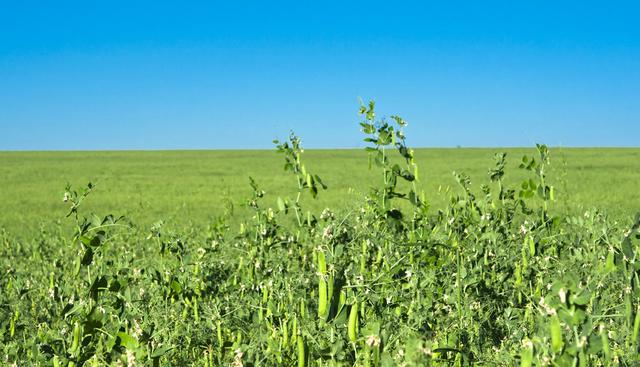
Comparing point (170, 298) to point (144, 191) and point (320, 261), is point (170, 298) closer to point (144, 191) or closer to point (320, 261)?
A: point (320, 261)

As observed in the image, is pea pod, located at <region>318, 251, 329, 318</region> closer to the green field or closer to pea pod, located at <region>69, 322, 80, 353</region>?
the green field

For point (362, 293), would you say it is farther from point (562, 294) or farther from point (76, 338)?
point (76, 338)

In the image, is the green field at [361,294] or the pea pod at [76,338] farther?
the pea pod at [76,338]

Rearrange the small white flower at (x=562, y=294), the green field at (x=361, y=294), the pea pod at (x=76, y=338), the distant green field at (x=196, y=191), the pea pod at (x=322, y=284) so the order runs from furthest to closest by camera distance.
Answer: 1. the distant green field at (x=196, y=191)
2. the pea pod at (x=76, y=338)
3. the green field at (x=361, y=294)
4. the pea pod at (x=322, y=284)
5. the small white flower at (x=562, y=294)

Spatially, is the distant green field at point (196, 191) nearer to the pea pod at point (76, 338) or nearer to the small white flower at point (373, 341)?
the pea pod at point (76, 338)

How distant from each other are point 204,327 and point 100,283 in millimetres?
1343

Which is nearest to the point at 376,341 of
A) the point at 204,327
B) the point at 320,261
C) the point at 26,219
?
the point at 320,261

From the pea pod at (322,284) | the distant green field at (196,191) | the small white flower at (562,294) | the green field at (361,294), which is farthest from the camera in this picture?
the distant green field at (196,191)

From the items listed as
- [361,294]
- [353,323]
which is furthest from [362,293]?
[353,323]

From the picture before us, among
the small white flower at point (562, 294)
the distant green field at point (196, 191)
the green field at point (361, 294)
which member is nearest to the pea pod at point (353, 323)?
the green field at point (361, 294)

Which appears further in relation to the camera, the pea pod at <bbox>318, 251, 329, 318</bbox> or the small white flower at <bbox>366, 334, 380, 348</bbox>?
the pea pod at <bbox>318, 251, 329, 318</bbox>

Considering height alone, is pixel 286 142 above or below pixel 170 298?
above

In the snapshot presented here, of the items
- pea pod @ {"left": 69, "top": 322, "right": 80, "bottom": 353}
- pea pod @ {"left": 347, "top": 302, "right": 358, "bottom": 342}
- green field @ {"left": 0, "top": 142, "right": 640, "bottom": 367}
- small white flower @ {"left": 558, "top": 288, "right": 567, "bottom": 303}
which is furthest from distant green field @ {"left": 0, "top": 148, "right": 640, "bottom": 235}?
small white flower @ {"left": 558, "top": 288, "right": 567, "bottom": 303}

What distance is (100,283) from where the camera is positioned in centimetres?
332
